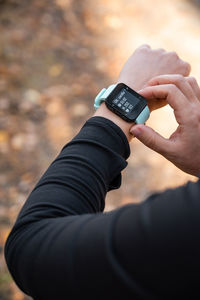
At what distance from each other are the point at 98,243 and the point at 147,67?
0.88m

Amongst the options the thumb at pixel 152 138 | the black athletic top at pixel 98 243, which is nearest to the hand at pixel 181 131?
the thumb at pixel 152 138

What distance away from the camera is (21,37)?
11.4ft

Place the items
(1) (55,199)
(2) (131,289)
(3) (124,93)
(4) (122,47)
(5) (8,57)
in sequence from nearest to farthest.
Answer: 1. (2) (131,289)
2. (1) (55,199)
3. (3) (124,93)
4. (5) (8,57)
5. (4) (122,47)

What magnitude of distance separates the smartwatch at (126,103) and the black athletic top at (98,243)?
1.07 feet

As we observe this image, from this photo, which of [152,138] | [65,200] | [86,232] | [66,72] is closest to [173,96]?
[152,138]

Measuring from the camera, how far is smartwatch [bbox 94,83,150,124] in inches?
52.1

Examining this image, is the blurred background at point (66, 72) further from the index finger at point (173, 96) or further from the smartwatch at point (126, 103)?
the index finger at point (173, 96)

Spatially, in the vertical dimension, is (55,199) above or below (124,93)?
below

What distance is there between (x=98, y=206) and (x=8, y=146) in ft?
5.78

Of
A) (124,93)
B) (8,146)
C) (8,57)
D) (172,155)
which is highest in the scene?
(8,57)

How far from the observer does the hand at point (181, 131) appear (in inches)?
48.8

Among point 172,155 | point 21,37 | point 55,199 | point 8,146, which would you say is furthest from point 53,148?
point 55,199

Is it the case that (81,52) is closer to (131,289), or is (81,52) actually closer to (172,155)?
(172,155)

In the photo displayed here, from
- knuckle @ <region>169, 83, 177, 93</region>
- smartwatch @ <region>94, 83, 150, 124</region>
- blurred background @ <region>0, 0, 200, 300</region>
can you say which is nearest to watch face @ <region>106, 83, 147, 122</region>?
smartwatch @ <region>94, 83, 150, 124</region>
